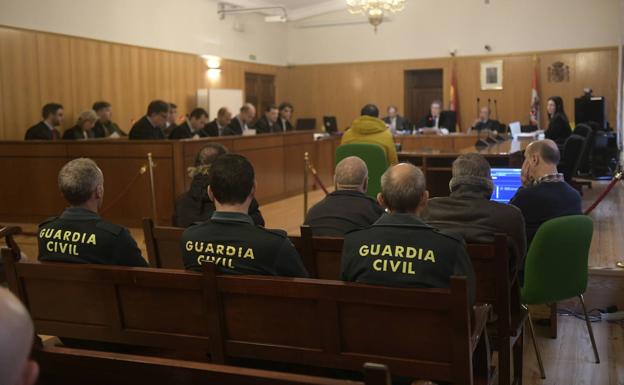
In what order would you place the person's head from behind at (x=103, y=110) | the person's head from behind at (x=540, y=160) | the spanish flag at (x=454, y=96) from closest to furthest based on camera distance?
the person's head from behind at (x=540, y=160) → the person's head from behind at (x=103, y=110) → the spanish flag at (x=454, y=96)

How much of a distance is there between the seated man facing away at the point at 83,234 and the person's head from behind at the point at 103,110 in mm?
7809

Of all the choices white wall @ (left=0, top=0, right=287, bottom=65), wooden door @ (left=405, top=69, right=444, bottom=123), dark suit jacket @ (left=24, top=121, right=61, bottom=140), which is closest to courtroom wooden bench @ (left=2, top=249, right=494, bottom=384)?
dark suit jacket @ (left=24, top=121, right=61, bottom=140)

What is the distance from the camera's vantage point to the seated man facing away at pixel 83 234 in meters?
2.87

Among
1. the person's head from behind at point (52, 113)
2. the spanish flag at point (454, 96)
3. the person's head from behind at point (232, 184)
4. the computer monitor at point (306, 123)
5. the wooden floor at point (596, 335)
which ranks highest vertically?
the spanish flag at point (454, 96)

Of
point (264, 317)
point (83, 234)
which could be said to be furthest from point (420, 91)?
point (264, 317)

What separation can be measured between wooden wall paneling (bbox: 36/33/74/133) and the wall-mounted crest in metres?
10.1

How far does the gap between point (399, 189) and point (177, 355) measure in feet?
3.63

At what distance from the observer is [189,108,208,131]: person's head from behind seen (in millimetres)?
9867

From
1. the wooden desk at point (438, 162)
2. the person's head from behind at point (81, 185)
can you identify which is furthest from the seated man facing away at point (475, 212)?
the wooden desk at point (438, 162)

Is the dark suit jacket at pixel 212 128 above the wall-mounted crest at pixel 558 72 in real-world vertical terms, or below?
below

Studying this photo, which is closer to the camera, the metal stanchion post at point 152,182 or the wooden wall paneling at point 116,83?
the metal stanchion post at point 152,182

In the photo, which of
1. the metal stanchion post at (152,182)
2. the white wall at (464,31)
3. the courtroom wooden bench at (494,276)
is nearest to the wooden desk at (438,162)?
the metal stanchion post at (152,182)

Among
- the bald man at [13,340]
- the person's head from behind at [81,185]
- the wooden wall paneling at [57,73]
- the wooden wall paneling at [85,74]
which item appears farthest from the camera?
the wooden wall paneling at [85,74]

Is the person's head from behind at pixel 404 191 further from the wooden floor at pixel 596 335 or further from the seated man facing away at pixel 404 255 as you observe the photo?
the wooden floor at pixel 596 335
